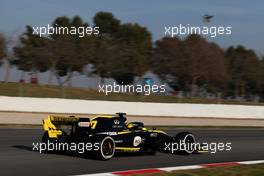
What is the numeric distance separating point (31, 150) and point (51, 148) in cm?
88

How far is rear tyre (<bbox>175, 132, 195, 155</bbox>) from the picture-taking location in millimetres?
12641

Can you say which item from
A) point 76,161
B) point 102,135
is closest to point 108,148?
point 102,135

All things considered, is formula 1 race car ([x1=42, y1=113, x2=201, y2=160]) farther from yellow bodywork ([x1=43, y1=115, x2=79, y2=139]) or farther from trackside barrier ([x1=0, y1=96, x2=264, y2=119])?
trackside barrier ([x1=0, y1=96, x2=264, y2=119])

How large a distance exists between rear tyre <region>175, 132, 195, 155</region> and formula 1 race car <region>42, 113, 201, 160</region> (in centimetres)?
62

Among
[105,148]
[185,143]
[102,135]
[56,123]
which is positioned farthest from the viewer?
[185,143]

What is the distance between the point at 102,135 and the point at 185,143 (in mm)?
2578

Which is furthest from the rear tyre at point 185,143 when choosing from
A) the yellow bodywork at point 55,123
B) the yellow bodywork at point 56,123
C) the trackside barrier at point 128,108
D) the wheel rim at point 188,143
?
the trackside barrier at point 128,108

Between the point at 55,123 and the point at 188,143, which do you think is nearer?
the point at 55,123

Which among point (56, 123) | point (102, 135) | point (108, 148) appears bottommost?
point (108, 148)

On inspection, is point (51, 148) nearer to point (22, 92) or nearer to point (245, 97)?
point (22, 92)

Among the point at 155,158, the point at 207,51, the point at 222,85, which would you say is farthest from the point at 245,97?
the point at 155,158

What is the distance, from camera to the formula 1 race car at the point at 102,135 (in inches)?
436

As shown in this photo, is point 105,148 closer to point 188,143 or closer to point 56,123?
point 56,123

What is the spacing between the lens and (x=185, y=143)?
1272 centimetres
